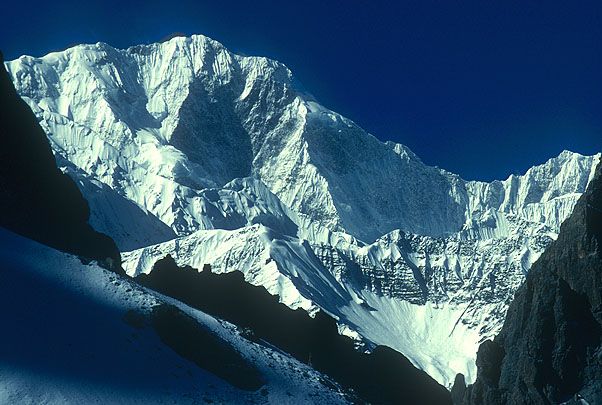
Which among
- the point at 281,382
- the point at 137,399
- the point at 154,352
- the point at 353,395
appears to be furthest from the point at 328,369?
the point at 137,399

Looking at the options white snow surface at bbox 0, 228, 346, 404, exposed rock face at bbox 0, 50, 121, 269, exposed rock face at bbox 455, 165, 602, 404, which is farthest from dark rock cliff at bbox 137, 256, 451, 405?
white snow surface at bbox 0, 228, 346, 404

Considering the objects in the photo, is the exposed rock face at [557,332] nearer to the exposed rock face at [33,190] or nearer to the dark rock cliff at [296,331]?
the dark rock cliff at [296,331]

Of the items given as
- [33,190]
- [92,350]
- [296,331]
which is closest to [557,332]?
[296,331]

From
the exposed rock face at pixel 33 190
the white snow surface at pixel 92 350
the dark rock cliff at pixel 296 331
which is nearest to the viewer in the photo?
the white snow surface at pixel 92 350

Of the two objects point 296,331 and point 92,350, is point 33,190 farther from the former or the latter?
point 296,331

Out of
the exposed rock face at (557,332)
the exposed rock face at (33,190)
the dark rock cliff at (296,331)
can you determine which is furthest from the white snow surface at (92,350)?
the exposed rock face at (557,332)
